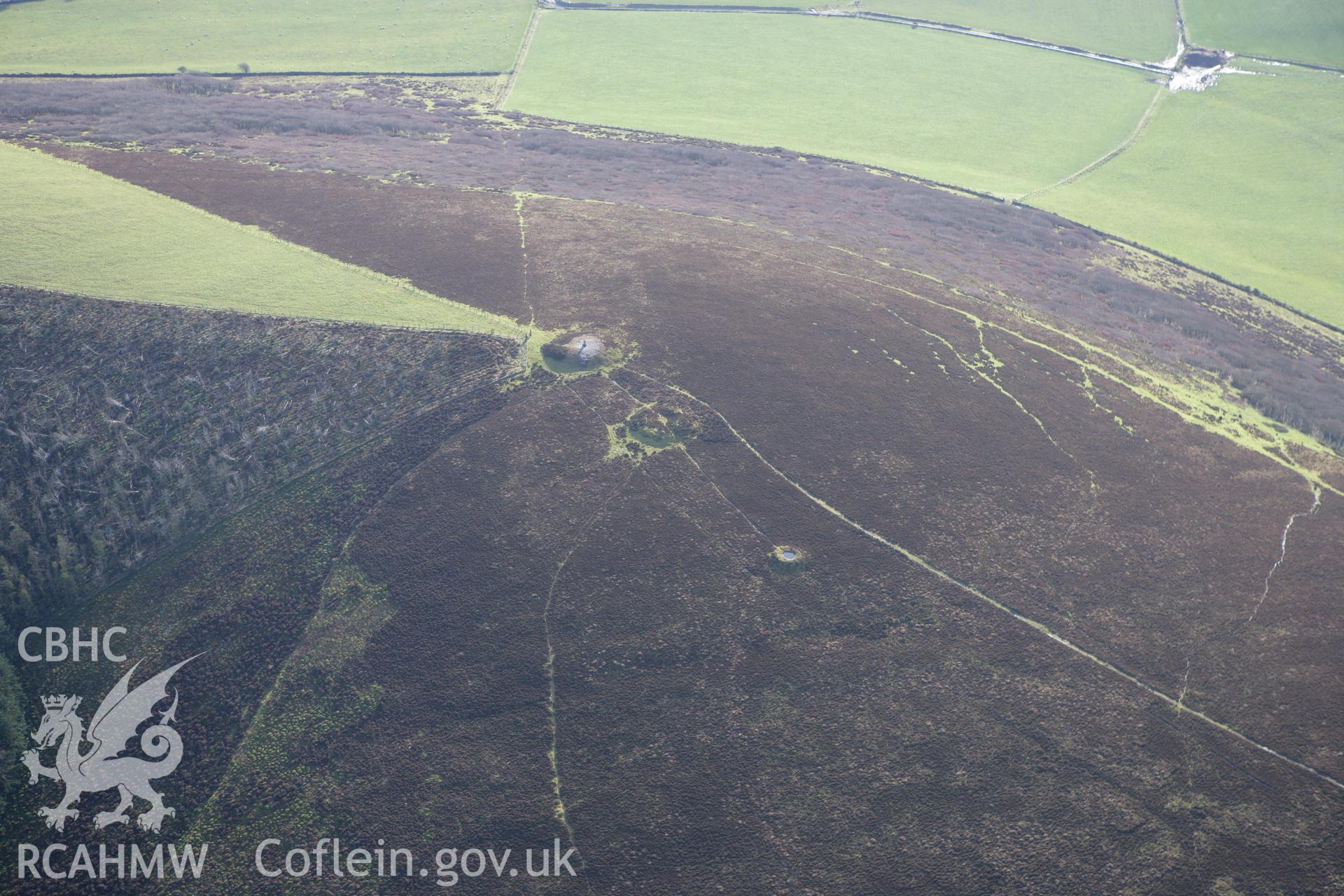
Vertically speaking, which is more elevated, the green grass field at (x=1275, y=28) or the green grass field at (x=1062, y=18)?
the green grass field at (x=1062, y=18)

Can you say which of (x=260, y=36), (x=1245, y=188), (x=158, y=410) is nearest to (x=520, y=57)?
(x=260, y=36)

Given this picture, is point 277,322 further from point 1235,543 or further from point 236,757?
point 1235,543

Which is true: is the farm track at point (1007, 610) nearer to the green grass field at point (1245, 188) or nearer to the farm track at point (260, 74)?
the green grass field at point (1245, 188)

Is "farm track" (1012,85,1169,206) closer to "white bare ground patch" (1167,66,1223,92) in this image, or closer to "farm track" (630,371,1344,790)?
"white bare ground patch" (1167,66,1223,92)

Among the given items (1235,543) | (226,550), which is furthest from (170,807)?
(1235,543)

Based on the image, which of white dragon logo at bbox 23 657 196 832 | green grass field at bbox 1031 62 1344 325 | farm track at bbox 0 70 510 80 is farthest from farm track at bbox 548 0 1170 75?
white dragon logo at bbox 23 657 196 832

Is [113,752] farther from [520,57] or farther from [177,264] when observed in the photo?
[520,57]

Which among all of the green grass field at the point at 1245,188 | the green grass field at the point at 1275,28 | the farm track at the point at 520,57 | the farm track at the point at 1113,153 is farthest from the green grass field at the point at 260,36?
the green grass field at the point at 1275,28
